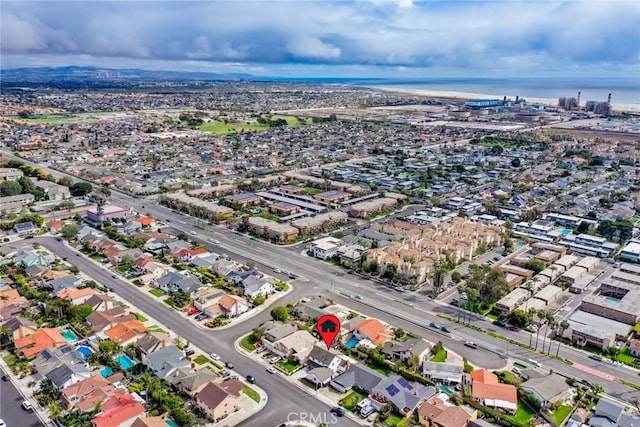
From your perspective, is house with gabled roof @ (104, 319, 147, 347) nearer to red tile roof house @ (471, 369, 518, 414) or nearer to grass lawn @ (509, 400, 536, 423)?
red tile roof house @ (471, 369, 518, 414)

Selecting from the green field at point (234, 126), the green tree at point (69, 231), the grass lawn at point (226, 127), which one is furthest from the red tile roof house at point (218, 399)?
the grass lawn at point (226, 127)

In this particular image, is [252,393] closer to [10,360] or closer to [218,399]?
[218,399]

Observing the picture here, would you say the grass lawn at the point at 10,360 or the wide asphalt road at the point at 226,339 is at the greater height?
the wide asphalt road at the point at 226,339

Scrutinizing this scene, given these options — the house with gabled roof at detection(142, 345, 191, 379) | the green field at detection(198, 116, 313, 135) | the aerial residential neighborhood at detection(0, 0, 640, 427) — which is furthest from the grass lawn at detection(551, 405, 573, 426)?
the green field at detection(198, 116, 313, 135)

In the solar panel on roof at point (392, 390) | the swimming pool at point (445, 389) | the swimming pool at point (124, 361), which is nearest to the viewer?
the solar panel on roof at point (392, 390)

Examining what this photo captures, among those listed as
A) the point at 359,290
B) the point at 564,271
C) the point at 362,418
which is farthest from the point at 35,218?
the point at 564,271

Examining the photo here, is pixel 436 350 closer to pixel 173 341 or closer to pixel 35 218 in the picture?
pixel 173 341

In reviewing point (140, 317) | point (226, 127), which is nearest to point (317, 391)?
point (140, 317)

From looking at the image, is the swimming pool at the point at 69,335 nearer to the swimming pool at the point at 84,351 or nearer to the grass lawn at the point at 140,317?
the swimming pool at the point at 84,351

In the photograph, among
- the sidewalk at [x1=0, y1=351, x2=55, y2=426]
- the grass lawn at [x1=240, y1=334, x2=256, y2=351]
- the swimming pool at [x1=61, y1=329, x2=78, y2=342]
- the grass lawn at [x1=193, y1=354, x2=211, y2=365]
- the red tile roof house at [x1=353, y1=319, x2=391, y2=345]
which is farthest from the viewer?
the red tile roof house at [x1=353, y1=319, x2=391, y2=345]
